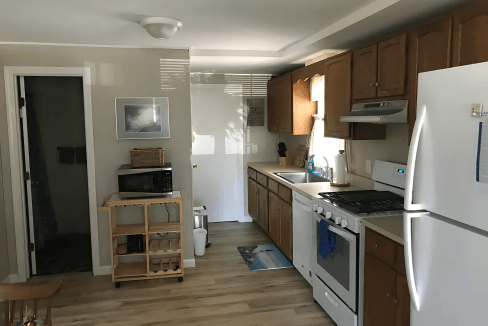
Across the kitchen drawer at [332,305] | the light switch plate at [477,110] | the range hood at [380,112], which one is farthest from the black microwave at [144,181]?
the light switch plate at [477,110]

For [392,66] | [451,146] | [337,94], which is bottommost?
[451,146]

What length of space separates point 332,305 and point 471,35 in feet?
6.74

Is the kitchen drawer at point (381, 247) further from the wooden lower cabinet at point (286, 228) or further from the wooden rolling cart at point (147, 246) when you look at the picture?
the wooden rolling cart at point (147, 246)

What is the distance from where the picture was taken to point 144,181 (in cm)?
361

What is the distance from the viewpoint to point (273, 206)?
14.6ft

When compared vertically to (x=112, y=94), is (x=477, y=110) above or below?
below

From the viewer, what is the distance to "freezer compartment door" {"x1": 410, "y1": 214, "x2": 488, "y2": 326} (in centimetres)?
139

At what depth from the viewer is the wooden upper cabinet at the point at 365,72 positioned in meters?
2.90

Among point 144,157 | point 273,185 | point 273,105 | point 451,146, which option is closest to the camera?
point 451,146

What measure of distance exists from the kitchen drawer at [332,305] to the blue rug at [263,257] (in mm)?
857

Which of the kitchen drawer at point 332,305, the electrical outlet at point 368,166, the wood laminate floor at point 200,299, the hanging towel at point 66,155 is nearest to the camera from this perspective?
the kitchen drawer at point 332,305

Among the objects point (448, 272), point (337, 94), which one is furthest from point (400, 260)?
point (337, 94)

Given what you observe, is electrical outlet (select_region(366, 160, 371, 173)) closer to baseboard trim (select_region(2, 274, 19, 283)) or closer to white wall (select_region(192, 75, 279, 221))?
white wall (select_region(192, 75, 279, 221))

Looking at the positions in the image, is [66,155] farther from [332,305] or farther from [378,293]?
[378,293]
